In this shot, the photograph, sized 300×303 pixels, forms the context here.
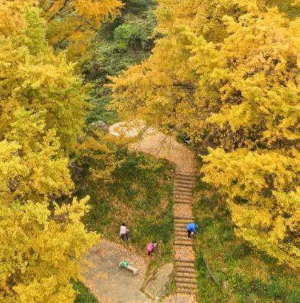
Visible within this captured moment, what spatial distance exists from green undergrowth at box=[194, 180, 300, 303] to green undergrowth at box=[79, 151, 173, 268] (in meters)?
1.98

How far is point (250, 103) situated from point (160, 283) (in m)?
9.20

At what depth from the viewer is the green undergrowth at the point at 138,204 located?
21297 mm

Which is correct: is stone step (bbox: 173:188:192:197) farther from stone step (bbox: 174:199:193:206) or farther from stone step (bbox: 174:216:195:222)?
stone step (bbox: 174:216:195:222)

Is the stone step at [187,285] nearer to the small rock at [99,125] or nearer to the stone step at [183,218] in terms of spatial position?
the stone step at [183,218]

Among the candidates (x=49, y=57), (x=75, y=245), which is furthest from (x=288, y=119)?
(x=49, y=57)

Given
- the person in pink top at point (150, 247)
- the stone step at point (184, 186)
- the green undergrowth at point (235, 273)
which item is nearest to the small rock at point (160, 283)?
the person in pink top at point (150, 247)

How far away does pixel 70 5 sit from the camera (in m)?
23.9

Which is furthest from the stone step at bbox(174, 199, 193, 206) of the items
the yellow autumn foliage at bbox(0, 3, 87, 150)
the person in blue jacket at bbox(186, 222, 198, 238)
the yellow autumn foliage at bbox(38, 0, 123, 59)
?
the yellow autumn foliage at bbox(38, 0, 123, 59)

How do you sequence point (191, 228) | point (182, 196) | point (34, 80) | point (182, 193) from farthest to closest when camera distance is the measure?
point (182, 193) → point (182, 196) → point (191, 228) → point (34, 80)

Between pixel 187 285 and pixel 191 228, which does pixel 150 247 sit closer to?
pixel 191 228

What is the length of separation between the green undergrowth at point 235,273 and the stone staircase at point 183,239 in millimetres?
413

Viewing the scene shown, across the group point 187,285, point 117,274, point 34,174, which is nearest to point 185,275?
point 187,285

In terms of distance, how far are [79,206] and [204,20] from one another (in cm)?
1059

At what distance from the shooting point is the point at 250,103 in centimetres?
1567
